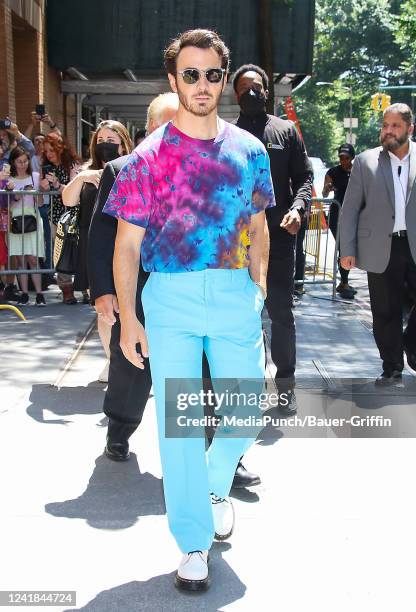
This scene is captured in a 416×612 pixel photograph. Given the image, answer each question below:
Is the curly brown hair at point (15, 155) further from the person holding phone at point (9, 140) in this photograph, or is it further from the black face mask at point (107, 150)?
the black face mask at point (107, 150)

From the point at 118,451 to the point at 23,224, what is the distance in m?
6.01

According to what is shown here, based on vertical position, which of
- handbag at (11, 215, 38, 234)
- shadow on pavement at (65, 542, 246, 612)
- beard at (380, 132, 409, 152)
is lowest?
shadow on pavement at (65, 542, 246, 612)

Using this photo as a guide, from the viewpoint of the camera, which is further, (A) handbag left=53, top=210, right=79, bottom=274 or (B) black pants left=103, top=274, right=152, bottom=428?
(A) handbag left=53, top=210, right=79, bottom=274

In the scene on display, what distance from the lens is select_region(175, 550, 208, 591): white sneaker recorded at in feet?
11.1

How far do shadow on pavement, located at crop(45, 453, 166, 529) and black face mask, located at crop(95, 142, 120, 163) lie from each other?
204cm

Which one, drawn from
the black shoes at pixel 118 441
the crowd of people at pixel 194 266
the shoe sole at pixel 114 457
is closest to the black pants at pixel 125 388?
the black shoes at pixel 118 441

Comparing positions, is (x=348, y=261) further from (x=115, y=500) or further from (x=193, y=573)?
(x=193, y=573)

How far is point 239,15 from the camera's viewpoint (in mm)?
16578

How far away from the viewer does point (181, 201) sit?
10.8 ft

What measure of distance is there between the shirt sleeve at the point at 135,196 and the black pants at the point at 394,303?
3697 millimetres

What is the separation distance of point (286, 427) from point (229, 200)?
2.60 meters

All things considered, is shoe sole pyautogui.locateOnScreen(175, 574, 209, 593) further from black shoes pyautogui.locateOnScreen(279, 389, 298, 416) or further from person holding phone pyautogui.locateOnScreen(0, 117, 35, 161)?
person holding phone pyautogui.locateOnScreen(0, 117, 35, 161)

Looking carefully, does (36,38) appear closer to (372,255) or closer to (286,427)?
(372,255)

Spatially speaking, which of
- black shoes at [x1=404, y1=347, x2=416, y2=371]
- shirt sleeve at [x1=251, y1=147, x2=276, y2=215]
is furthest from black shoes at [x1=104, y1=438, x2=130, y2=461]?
black shoes at [x1=404, y1=347, x2=416, y2=371]
